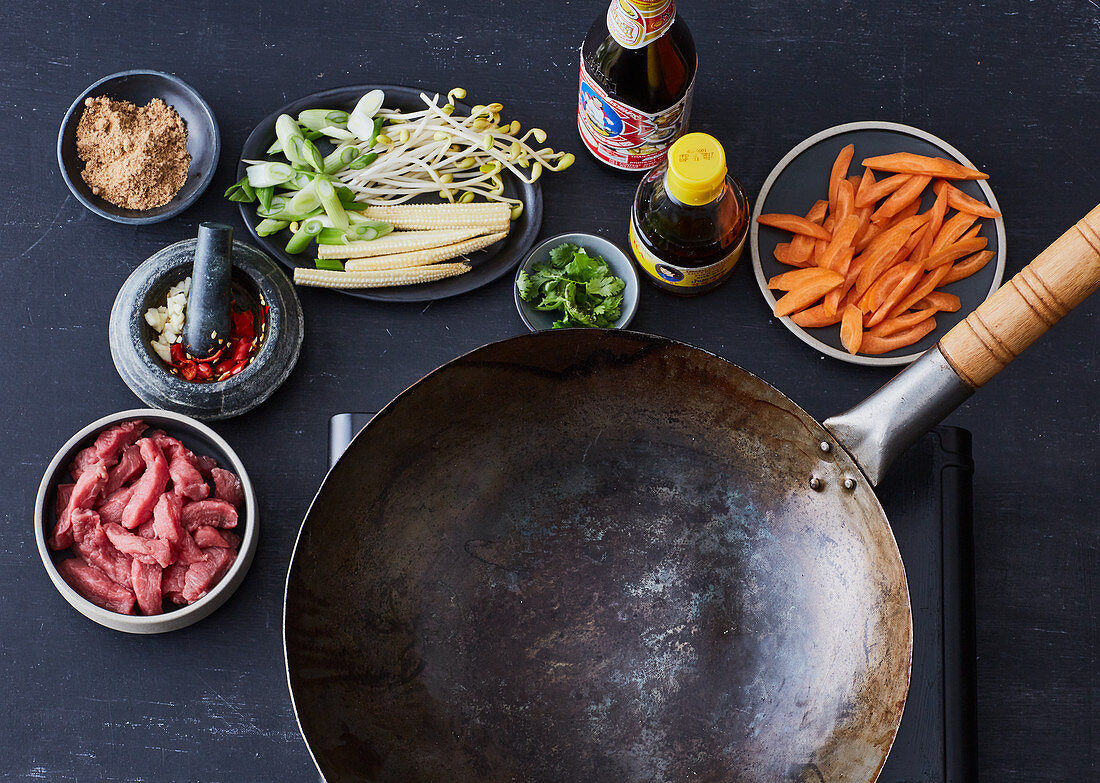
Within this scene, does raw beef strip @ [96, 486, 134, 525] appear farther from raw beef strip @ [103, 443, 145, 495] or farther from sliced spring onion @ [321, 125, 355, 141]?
sliced spring onion @ [321, 125, 355, 141]

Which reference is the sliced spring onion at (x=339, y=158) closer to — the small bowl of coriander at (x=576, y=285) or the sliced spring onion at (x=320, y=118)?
the sliced spring onion at (x=320, y=118)

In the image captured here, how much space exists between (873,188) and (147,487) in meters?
0.83

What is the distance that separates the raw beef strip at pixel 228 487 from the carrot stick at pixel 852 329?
2.15ft

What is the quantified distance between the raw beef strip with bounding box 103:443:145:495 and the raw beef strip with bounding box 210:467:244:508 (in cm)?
8

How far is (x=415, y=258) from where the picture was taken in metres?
1.05

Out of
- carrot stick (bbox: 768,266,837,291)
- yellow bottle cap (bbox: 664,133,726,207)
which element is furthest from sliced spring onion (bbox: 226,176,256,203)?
carrot stick (bbox: 768,266,837,291)

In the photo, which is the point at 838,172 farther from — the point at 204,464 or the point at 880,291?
the point at 204,464

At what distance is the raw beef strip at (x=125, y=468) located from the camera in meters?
0.98

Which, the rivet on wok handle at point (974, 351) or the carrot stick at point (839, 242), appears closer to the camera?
the rivet on wok handle at point (974, 351)

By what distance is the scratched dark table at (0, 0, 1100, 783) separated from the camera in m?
1.01

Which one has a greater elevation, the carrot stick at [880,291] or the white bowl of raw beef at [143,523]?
the carrot stick at [880,291]

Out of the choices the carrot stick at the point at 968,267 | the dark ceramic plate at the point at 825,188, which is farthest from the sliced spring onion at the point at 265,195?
the carrot stick at the point at 968,267

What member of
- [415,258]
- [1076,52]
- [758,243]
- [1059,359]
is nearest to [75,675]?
[415,258]

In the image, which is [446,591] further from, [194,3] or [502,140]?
[194,3]
